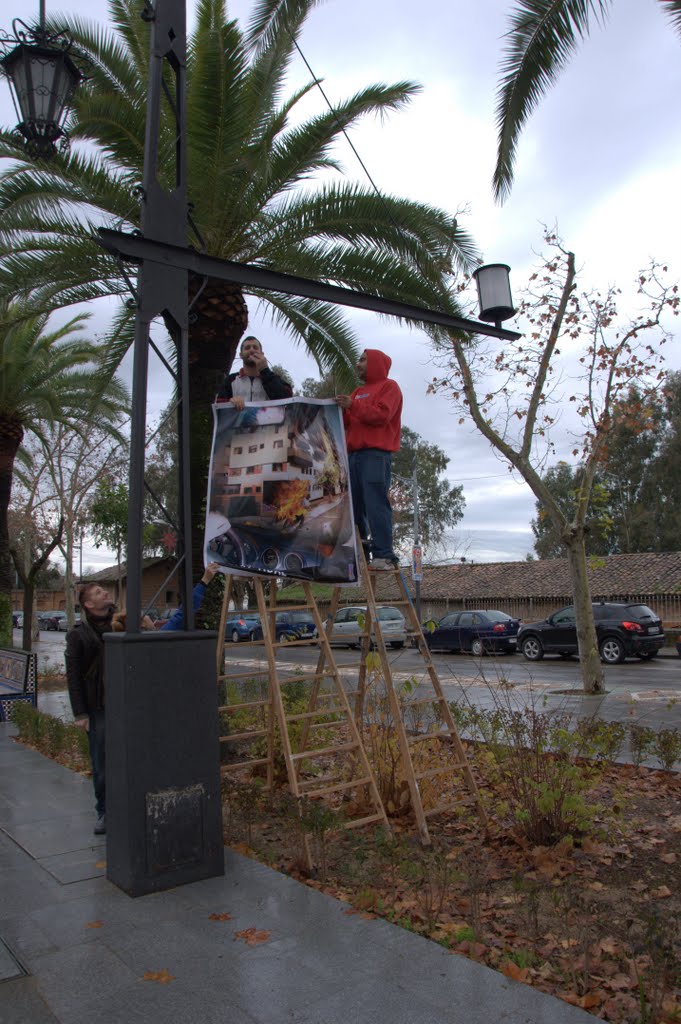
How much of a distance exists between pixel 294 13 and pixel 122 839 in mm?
7432

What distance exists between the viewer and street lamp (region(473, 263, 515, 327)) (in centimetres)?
670

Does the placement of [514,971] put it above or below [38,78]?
below

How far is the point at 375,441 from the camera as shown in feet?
18.6

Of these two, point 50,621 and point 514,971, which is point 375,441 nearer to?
point 514,971

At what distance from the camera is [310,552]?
5.48 meters

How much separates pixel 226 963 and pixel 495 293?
5.45 m

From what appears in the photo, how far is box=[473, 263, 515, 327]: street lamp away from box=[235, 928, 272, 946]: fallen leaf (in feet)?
16.7

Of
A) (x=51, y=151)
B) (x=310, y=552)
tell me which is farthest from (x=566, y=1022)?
(x=51, y=151)

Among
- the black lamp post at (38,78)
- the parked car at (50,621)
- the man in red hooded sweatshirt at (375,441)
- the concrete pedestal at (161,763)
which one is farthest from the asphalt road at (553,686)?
the parked car at (50,621)

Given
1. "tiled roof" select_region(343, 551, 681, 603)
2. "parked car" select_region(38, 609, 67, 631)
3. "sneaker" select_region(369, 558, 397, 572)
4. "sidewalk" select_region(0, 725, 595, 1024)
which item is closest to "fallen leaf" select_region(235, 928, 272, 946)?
"sidewalk" select_region(0, 725, 595, 1024)

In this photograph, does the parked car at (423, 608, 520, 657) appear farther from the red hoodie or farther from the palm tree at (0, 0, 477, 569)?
the red hoodie

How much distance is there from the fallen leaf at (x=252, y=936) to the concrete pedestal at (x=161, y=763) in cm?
75

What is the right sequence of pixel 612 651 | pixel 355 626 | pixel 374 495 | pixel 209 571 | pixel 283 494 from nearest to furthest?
pixel 209 571
pixel 283 494
pixel 374 495
pixel 612 651
pixel 355 626

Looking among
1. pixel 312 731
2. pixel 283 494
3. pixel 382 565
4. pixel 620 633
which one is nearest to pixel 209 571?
pixel 283 494
